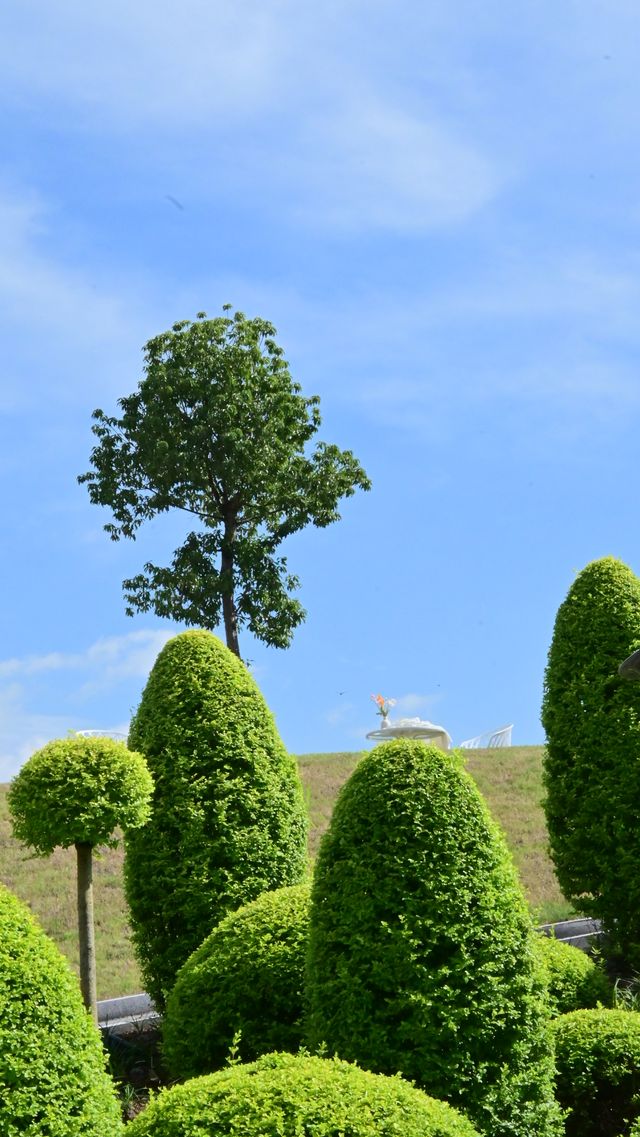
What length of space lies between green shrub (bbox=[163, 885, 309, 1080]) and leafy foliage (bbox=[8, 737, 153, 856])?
4.01ft

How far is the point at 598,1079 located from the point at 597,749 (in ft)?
16.4

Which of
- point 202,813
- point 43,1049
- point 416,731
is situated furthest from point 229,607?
point 43,1049

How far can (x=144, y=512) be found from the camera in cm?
3428

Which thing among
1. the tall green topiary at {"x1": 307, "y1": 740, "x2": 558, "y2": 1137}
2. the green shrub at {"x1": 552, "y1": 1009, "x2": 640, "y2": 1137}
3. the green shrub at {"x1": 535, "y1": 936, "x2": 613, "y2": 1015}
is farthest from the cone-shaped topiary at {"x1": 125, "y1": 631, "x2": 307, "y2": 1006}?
the tall green topiary at {"x1": 307, "y1": 740, "x2": 558, "y2": 1137}

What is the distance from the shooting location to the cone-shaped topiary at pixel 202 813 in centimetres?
1040

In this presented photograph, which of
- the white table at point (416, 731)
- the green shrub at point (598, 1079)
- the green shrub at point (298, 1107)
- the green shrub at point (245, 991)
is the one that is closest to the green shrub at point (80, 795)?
the green shrub at point (245, 991)

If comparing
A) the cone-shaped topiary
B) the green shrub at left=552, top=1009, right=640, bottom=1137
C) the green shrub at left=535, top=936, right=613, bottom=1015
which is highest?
the cone-shaped topiary

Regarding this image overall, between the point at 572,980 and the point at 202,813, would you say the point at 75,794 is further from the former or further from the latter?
the point at 572,980

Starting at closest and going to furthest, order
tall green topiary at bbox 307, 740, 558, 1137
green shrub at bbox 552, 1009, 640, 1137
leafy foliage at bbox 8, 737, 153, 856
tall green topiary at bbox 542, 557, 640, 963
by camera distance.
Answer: tall green topiary at bbox 307, 740, 558, 1137
green shrub at bbox 552, 1009, 640, 1137
leafy foliage at bbox 8, 737, 153, 856
tall green topiary at bbox 542, 557, 640, 963

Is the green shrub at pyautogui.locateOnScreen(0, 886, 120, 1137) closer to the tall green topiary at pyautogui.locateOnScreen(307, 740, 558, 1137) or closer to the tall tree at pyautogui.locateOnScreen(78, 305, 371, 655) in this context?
the tall green topiary at pyautogui.locateOnScreen(307, 740, 558, 1137)

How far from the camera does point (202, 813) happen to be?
10.4m

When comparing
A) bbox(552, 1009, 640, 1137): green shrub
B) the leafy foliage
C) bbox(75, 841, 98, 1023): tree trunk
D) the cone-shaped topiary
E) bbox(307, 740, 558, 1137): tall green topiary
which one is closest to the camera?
bbox(307, 740, 558, 1137): tall green topiary

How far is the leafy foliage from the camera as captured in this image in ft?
28.9

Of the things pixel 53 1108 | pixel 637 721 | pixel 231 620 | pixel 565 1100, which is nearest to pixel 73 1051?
pixel 53 1108
